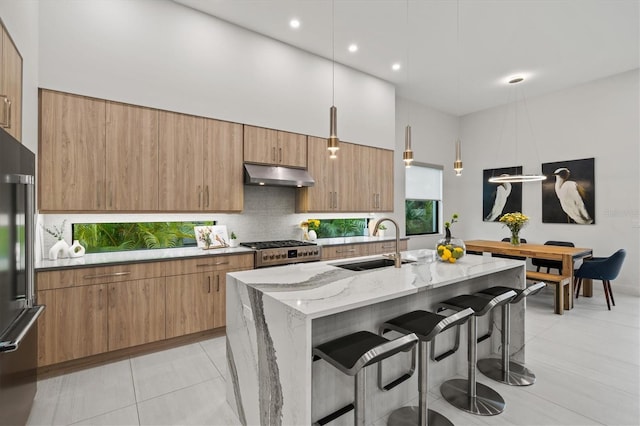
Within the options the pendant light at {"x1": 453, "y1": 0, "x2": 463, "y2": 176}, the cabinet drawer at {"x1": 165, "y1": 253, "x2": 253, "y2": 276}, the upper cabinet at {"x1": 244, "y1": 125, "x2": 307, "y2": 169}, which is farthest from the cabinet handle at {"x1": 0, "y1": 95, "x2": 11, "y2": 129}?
the pendant light at {"x1": 453, "y1": 0, "x2": 463, "y2": 176}

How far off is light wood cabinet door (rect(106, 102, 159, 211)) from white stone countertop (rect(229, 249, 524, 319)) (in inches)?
67.6

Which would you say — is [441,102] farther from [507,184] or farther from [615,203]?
[615,203]

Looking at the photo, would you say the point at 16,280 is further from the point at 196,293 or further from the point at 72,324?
the point at 196,293

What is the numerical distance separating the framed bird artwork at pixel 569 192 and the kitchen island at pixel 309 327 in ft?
14.0

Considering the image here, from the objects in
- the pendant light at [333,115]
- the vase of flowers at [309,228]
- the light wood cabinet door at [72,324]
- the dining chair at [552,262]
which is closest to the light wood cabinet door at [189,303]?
the light wood cabinet door at [72,324]

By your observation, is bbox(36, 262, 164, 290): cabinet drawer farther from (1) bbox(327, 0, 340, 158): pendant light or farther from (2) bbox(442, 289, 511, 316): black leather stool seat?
(2) bbox(442, 289, 511, 316): black leather stool seat

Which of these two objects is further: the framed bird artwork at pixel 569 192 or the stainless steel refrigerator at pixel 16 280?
the framed bird artwork at pixel 569 192

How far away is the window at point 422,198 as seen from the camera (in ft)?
21.9

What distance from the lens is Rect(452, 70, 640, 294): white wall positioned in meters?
5.19

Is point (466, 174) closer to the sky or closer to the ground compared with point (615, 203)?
closer to the sky

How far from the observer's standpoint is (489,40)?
429 cm

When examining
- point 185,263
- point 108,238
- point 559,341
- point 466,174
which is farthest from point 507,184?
point 108,238

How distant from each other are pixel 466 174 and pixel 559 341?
15.5ft

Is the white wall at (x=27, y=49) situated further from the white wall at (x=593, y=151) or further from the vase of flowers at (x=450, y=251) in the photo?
the white wall at (x=593, y=151)
